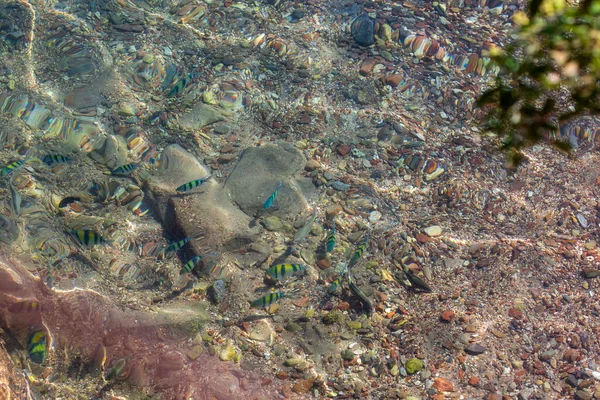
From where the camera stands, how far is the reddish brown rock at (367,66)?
19.7ft

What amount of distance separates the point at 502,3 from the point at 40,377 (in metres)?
7.58

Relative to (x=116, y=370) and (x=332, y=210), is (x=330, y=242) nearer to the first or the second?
(x=332, y=210)

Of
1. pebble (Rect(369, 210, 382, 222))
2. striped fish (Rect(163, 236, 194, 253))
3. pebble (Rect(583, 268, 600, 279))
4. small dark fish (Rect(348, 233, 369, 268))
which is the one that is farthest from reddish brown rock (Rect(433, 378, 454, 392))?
striped fish (Rect(163, 236, 194, 253))

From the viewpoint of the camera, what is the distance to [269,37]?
20.5ft

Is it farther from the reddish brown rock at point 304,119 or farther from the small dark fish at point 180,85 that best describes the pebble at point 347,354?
the small dark fish at point 180,85

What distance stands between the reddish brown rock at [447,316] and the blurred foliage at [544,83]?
2.23 m

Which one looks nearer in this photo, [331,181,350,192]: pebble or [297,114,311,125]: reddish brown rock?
[331,181,350,192]: pebble

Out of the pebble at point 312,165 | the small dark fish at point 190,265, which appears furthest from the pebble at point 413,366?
the pebble at point 312,165

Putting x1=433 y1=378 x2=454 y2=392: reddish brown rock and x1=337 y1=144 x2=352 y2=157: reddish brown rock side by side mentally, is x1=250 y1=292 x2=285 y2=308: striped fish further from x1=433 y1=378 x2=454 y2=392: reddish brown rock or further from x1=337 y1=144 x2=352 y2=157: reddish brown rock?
x1=337 y1=144 x2=352 y2=157: reddish brown rock

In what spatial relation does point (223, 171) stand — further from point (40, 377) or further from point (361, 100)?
point (40, 377)

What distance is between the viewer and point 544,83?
5.11 m

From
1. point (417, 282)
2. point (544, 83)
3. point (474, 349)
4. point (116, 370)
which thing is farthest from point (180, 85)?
point (474, 349)

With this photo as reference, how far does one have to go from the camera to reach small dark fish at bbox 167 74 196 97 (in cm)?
578

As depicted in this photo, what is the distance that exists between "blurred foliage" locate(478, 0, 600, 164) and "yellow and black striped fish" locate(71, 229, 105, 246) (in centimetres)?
471
